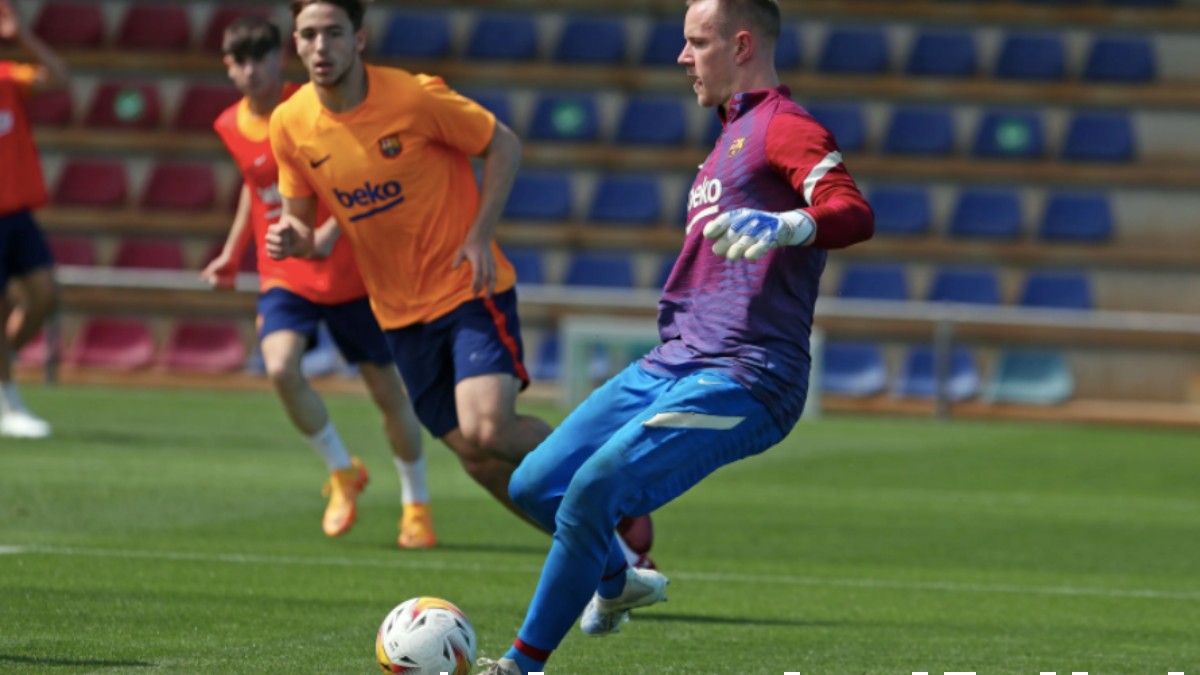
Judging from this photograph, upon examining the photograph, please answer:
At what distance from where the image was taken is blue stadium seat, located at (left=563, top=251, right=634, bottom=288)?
25.1 meters

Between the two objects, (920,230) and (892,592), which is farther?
(920,230)

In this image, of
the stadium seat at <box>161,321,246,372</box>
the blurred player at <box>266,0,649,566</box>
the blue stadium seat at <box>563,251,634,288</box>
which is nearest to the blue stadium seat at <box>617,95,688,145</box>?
the blue stadium seat at <box>563,251,634,288</box>

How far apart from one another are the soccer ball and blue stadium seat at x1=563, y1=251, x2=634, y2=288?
19143 millimetres

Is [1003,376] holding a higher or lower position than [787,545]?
lower

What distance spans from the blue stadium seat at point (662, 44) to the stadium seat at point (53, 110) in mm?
7096

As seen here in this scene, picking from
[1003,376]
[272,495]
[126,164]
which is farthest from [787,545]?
[126,164]

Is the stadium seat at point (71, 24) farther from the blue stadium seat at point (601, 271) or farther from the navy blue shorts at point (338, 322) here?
the navy blue shorts at point (338, 322)

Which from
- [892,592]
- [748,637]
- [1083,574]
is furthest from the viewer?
[1083,574]

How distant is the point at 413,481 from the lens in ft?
33.4

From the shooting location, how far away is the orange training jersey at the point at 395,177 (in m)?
8.60

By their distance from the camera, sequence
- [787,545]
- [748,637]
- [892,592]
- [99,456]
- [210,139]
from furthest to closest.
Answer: [210,139], [99,456], [787,545], [892,592], [748,637]

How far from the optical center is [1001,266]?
25.1 m

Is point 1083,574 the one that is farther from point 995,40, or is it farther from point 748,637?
point 995,40

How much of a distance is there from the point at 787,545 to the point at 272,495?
10.1ft
